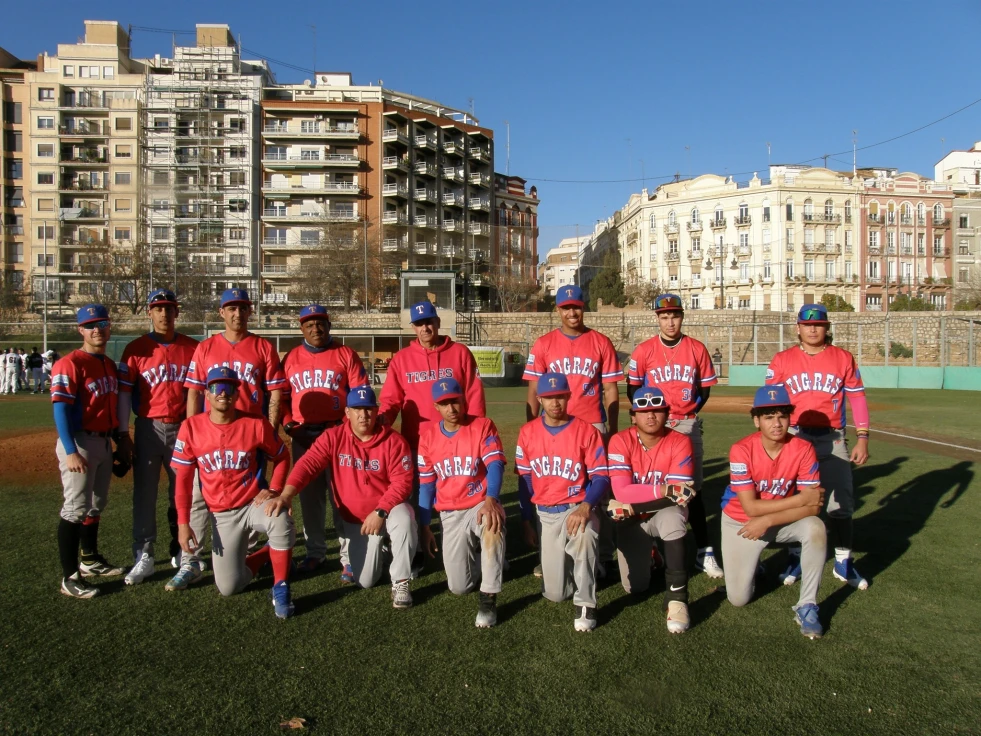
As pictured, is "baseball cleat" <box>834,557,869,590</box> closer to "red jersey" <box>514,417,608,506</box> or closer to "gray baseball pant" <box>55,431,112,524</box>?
"red jersey" <box>514,417,608,506</box>

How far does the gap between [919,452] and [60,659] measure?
11.4m

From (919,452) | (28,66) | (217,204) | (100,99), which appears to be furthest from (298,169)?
(919,452)

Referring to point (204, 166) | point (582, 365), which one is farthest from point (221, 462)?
point (204, 166)

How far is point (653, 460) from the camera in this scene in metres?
4.64

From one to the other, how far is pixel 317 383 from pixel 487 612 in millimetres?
2205

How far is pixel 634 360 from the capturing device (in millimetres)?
5762

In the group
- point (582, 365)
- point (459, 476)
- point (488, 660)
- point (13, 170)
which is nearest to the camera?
point (488, 660)

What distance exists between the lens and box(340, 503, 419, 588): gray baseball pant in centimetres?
468

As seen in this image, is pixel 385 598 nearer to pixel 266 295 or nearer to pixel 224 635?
pixel 224 635

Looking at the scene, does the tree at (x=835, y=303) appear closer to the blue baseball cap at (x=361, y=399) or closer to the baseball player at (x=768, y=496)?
the baseball player at (x=768, y=496)

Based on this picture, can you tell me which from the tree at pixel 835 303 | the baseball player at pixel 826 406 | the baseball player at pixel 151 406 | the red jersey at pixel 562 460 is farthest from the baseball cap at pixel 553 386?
the tree at pixel 835 303

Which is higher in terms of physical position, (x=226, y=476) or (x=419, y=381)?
(x=419, y=381)

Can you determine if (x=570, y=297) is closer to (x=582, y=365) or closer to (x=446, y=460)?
(x=582, y=365)

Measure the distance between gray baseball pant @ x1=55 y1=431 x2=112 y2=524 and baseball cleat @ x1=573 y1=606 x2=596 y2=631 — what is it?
10.9 ft
